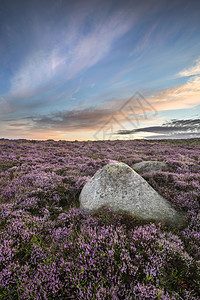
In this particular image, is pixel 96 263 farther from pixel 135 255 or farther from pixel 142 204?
pixel 142 204

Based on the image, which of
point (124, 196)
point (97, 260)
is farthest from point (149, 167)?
point (97, 260)

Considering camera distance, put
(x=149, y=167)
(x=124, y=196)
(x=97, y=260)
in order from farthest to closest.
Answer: (x=149, y=167)
(x=124, y=196)
(x=97, y=260)

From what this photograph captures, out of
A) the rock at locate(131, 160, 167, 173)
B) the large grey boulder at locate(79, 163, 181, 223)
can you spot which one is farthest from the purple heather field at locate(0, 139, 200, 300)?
the rock at locate(131, 160, 167, 173)

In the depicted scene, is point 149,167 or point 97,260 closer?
point 97,260

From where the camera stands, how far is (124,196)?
4.57 meters

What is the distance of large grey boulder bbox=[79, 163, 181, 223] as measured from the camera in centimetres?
419

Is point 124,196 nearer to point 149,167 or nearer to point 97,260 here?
point 97,260

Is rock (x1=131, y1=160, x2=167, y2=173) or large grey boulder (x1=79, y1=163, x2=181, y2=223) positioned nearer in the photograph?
large grey boulder (x1=79, y1=163, x2=181, y2=223)

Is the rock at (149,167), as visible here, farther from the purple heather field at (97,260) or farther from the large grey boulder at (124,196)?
the purple heather field at (97,260)

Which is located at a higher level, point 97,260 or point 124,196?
point 124,196

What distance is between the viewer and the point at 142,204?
4.34m

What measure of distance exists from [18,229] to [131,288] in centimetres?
281

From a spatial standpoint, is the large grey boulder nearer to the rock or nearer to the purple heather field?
the purple heather field

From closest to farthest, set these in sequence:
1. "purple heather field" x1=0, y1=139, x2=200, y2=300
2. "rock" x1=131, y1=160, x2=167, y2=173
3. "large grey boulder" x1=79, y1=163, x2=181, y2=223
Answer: "purple heather field" x1=0, y1=139, x2=200, y2=300, "large grey boulder" x1=79, y1=163, x2=181, y2=223, "rock" x1=131, y1=160, x2=167, y2=173
